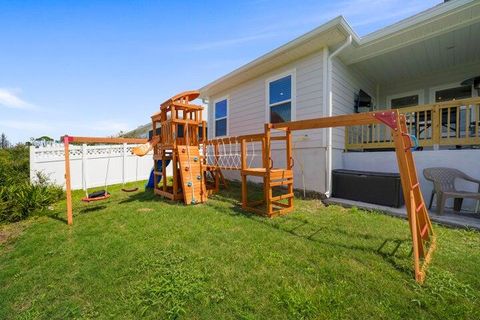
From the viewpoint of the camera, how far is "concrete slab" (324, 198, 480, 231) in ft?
11.5

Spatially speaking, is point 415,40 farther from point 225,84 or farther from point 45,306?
point 45,306

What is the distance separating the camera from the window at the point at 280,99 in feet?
21.3

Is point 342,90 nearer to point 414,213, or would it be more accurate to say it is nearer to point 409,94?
point 409,94

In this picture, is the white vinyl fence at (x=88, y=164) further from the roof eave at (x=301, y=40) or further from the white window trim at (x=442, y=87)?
the white window trim at (x=442, y=87)

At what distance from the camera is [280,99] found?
6.73m

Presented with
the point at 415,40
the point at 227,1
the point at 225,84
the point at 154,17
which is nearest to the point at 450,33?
the point at 415,40

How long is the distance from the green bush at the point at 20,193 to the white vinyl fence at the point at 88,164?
46 cm

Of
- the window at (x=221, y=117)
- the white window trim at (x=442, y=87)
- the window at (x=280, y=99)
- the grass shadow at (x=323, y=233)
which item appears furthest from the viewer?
the window at (x=221, y=117)

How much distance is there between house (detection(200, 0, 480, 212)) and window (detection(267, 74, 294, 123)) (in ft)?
0.10

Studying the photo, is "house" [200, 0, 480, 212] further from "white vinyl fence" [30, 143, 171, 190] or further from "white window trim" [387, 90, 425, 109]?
"white vinyl fence" [30, 143, 171, 190]

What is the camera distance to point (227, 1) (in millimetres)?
6430

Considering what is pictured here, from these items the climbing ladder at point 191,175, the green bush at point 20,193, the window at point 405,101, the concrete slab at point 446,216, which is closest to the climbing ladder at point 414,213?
the concrete slab at point 446,216

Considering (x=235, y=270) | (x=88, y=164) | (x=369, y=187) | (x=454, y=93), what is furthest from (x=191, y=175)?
(x=454, y=93)

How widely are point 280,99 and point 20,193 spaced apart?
23.9 feet
